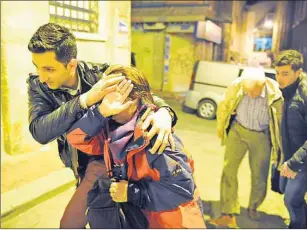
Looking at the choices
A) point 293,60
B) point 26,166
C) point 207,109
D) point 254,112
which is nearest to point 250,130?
point 254,112

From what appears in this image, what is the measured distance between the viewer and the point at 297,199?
2.62 metres

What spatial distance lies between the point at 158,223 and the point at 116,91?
0.69m

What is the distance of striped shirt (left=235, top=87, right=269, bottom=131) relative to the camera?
3.47m

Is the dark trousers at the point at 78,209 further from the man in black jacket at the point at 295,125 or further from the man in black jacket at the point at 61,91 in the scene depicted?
the man in black jacket at the point at 295,125

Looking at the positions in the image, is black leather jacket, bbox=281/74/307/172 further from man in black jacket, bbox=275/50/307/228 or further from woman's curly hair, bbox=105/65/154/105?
woman's curly hair, bbox=105/65/154/105

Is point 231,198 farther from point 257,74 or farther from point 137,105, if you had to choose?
point 137,105

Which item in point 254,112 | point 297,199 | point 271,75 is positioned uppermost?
point 271,75

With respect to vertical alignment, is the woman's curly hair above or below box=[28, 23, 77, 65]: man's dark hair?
below

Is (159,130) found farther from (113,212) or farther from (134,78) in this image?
(113,212)

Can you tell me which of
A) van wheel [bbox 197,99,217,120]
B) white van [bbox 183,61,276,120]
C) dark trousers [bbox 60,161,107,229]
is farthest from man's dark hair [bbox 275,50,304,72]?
van wheel [bbox 197,99,217,120]

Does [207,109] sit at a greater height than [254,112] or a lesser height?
lesser

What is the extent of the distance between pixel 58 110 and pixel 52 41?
0.32m

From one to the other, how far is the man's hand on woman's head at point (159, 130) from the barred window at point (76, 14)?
404 cm

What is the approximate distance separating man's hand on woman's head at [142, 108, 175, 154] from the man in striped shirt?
6.59 ft
